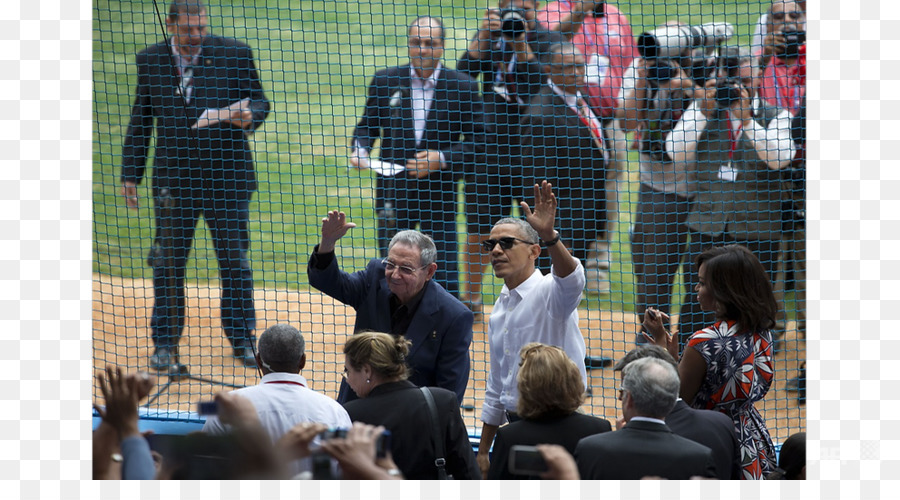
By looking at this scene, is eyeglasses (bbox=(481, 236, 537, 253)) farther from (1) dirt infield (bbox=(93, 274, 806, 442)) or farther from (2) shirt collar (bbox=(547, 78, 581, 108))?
(2) shirt collar (bbox=(547, 78, 581, 108))

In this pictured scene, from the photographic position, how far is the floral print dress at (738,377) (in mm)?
3262

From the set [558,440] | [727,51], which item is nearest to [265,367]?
[558,440]

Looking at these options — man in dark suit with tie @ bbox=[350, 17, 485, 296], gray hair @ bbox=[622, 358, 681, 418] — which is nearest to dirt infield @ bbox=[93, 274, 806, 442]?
man in dark suit with tie @ bbox=[350, 17, 485, 296]

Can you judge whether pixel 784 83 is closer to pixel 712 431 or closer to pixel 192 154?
pixel 712 431

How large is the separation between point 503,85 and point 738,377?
3141mm

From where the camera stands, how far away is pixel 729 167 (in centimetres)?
545

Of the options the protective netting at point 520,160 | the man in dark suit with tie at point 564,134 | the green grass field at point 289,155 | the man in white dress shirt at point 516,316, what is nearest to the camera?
the man in white dress shirt at point 516,316

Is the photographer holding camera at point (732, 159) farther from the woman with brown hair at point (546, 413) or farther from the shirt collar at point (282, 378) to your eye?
the shirt collar at point (282, 378)

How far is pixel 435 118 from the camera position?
5.88 metres

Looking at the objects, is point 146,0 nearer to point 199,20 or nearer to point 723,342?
point 199,20

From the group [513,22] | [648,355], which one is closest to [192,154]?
[513,22]

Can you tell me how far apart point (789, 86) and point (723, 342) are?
9.69 ft

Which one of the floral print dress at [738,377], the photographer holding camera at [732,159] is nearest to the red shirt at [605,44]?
the photographer holding camera at [732,159]

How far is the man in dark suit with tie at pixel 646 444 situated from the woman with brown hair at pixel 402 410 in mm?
558
